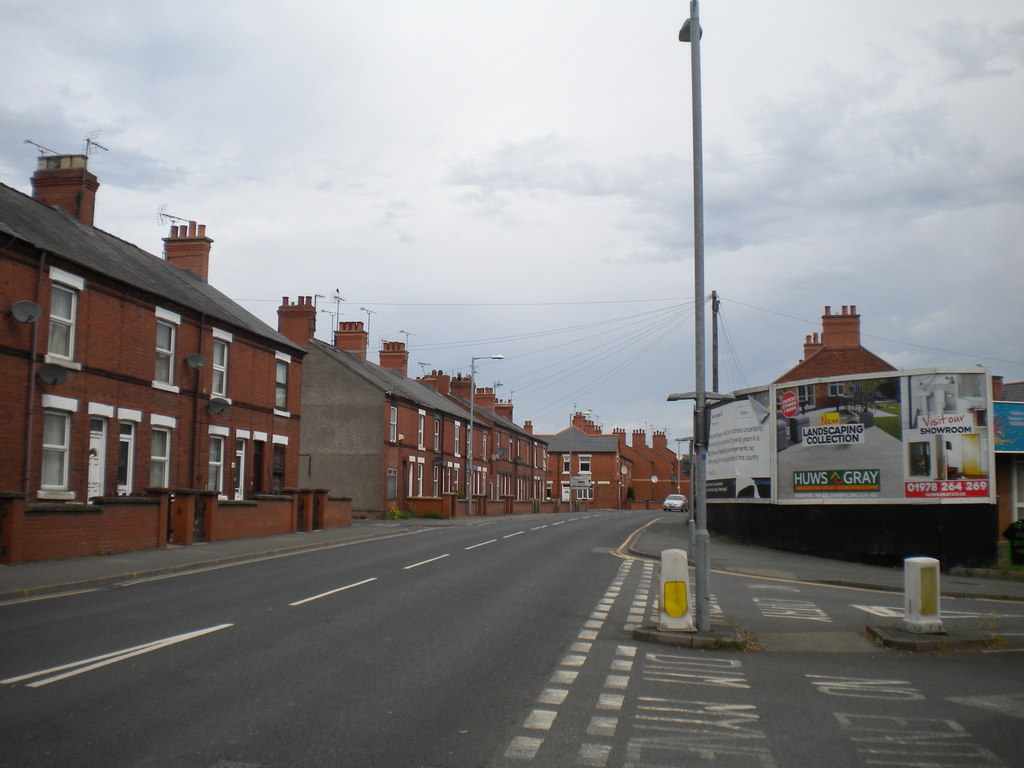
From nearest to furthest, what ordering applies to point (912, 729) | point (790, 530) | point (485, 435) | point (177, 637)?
1. point (912, 729)
2. point (177, 637)
3. point (790, 530)
4. point (485, 435)

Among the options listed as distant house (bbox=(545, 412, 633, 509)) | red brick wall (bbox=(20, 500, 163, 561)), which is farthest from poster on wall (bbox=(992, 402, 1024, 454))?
distant house (bbox=(545, 412, 633, 509))

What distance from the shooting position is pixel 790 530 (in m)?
28.0

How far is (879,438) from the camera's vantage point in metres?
25.6

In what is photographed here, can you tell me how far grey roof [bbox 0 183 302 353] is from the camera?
22.2m

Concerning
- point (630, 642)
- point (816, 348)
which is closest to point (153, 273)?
point (630, 642)

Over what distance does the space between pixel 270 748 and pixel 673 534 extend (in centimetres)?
3177

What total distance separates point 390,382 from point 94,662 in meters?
42.9

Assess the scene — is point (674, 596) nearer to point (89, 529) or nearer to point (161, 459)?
point (89, 529)

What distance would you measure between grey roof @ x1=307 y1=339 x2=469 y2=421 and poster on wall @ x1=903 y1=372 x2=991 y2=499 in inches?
1087

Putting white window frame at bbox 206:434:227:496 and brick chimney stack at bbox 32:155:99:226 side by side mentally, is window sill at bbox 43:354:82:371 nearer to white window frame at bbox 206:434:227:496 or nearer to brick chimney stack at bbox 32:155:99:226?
white window frame at bbox 206:434:227:496

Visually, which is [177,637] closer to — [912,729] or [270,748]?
[270,748]

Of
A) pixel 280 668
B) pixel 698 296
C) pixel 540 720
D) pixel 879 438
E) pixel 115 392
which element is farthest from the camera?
pixel 879 438

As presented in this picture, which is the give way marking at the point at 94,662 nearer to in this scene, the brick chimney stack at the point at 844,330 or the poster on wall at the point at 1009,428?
the poster on wall at the point at 1009,428

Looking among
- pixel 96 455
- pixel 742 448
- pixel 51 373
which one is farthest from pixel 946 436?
pixel 51 373
